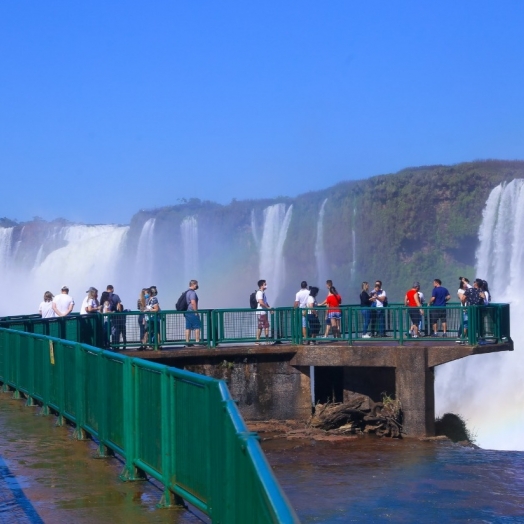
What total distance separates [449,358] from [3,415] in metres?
10.2

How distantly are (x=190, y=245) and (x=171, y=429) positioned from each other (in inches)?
2909

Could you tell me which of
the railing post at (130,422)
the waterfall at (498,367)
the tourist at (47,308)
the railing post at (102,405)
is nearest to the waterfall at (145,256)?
the waterfall at (498,367)

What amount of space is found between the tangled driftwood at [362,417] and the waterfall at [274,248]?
50.4 meters

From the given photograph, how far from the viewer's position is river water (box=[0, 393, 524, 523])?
7.77 m

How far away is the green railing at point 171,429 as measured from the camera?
479 cm

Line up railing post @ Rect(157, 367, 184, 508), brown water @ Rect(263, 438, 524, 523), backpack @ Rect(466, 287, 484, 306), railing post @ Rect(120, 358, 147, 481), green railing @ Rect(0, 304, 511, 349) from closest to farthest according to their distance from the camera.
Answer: railing post @ Rect(157, 367, 184, 508)
railing post @ Rect(120, 358, 147, 481)
brown water @ Rect(263, 438, 524, 523)
green railing @ Rect(0, 304, 511, 349)
backpack @ Rect(466, 287, 484, 306)

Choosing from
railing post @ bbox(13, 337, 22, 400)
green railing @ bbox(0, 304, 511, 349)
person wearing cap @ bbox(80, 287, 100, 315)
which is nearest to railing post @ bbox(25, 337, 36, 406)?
railing post @ bbox(13, 337, 22, 400)

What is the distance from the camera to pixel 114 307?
2438 centimetres

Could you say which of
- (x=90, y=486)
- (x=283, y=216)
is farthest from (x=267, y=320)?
(x=283, y=216)

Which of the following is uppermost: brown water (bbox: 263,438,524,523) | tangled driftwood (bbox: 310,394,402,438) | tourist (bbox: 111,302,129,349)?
tourist (bbox: 111,302,129,349)

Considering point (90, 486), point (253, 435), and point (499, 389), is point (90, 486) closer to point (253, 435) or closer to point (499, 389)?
point (253, 435)

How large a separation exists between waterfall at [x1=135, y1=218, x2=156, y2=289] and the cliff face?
106 millimetres

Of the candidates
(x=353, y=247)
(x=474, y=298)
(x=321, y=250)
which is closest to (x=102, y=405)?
(x=474, y=298)

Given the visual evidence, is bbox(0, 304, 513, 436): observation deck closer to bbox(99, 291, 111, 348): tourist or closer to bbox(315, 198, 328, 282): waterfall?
bbox(99, 291, 111, 348): tourist
